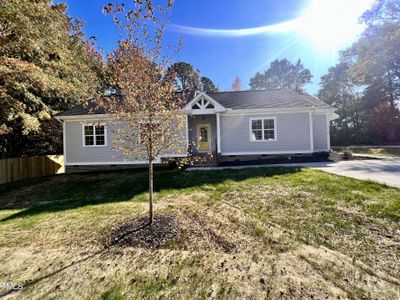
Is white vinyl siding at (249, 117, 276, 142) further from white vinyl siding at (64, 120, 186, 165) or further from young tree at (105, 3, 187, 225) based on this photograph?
young tree at (105, 3, 187, 225)

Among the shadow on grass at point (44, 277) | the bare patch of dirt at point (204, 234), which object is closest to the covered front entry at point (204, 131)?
the bare patch of dirt at point (204, 234)

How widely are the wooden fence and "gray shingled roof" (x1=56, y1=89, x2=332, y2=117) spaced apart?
11.7 ft

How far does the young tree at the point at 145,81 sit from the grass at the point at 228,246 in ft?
6.58

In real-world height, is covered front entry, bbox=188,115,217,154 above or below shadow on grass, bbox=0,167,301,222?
above

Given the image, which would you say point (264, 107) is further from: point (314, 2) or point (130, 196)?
point (130, 196)

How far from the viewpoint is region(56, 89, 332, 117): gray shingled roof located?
14141 mm

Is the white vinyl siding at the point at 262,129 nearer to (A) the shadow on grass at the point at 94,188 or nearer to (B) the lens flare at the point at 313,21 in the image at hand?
(A) the shadow on grass at the point at 94,188

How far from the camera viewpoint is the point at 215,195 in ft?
25.0

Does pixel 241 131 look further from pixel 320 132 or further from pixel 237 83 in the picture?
pixel 237 83

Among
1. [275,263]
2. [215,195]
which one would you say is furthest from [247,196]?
[275,263]

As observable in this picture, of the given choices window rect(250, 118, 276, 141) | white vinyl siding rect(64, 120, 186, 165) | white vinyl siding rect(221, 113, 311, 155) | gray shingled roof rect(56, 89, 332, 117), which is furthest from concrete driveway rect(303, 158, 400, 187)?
white vinyl siding rect(64, 120, 186, 165)

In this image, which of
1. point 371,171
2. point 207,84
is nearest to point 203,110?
point 371,171

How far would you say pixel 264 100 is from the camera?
1517 cm

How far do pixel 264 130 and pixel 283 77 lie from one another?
142ft
